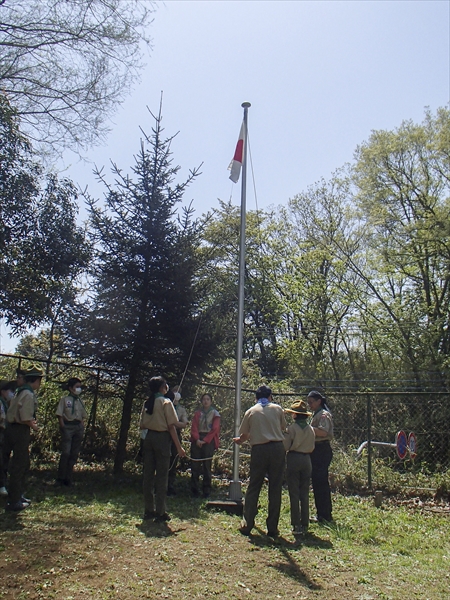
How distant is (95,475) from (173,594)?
219 inches

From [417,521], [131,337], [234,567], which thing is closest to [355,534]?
[417,521]

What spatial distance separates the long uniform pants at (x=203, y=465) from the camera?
345 inches

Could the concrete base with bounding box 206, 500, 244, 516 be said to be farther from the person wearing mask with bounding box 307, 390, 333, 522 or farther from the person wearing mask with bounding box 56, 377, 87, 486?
the person wearing mask with bounding box 56, 377, 87, 486

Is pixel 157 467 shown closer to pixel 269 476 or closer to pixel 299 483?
pixel 269 476

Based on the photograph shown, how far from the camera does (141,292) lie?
9.84m

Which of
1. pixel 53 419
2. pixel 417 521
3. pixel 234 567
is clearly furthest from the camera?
→ pixel 53 419

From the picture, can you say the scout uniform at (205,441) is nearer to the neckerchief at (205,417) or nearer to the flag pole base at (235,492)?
the neckerchief at (205,417)

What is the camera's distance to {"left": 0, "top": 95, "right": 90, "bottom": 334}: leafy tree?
29.1ft

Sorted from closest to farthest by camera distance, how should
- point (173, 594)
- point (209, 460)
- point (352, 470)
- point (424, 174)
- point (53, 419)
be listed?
point (173, 594)
point (209, 460)
point (352, 470)
point (53, 419)
point (424, 174)

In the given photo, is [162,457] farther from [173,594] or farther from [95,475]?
[95,475]

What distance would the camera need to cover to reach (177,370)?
997 cm

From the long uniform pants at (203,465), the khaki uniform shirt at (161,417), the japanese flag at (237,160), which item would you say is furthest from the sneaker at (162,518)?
the japanese flag at (237,160)

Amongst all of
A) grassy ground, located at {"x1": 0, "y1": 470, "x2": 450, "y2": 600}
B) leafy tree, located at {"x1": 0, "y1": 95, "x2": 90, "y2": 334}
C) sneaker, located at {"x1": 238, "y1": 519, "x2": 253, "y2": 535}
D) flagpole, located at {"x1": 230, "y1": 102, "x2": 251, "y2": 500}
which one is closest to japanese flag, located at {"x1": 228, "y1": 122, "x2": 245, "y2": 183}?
flagpole, located at {"x1": 230, "y1": 102, "x2": 251, "y2": 500}

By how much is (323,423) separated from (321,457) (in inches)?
21.0
